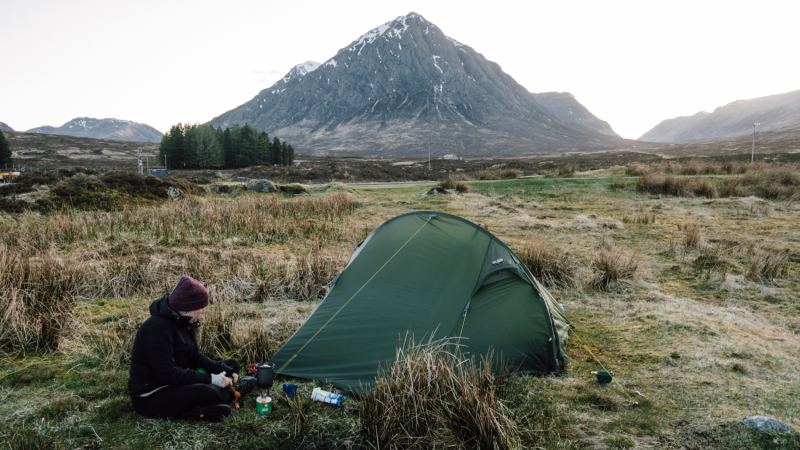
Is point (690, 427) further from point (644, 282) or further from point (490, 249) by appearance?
point (644, 282)

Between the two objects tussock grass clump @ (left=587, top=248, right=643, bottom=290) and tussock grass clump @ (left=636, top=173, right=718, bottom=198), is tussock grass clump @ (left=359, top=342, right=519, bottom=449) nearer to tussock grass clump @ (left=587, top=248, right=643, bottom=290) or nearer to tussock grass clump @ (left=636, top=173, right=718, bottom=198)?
tussock grass clump @ (left=587, top=248, right=643, bottom=290)

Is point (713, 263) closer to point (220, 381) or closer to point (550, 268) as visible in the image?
point (550, 268)

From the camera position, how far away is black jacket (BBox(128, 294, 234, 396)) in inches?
142

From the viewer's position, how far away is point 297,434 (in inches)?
146

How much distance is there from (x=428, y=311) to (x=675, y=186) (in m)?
18.8

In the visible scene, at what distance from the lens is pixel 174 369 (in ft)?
12.0

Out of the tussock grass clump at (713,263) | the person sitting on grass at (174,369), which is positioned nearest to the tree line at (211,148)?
the tussock grass clump at (713,263)

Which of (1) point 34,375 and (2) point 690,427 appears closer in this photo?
(2) point 690,427

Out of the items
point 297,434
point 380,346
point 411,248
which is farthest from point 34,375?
point 411,248

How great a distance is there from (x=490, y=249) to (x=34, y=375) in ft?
18.4

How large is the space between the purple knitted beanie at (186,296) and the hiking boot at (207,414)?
96 centimetres

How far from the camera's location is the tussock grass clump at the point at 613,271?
7961 mm

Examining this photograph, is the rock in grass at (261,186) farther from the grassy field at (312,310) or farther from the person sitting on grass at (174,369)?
the person sitting on grass at (174,369)

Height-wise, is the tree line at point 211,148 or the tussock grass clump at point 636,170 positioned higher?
the tree line at point 211,148
